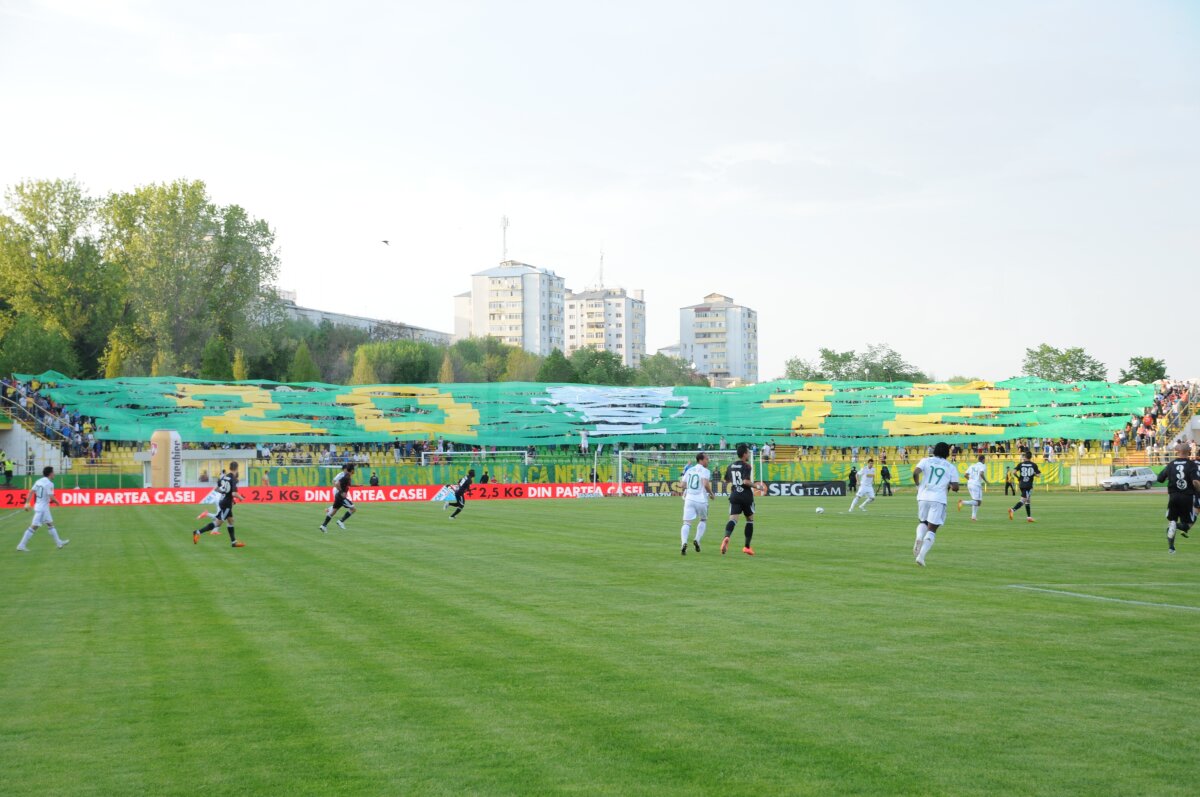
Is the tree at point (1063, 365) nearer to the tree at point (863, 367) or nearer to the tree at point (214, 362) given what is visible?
the tree at point (863, 367)

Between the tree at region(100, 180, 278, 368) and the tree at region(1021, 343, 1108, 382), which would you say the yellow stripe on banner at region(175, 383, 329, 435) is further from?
the tree at region(1021, 343, 1108, 382)

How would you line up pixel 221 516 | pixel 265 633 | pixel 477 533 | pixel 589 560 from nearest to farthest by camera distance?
1. pixel 265 633
2. pixel 589 560
3. pixel 221 516
4. pixel 477 533

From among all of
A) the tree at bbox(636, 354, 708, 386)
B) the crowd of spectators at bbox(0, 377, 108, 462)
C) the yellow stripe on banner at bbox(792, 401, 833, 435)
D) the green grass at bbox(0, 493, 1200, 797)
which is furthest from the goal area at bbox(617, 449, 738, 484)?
Answer: the tree at bbox(636, 354, 708, 386)

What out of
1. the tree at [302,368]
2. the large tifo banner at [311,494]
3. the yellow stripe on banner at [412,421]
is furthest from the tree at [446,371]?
the large tifo banner at [311,494]

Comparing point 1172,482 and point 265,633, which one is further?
point 1172,482

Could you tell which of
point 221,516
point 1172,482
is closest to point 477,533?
point 221,516

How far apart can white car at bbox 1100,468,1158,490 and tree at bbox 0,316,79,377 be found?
67834mm

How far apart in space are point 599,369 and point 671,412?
50.6 m

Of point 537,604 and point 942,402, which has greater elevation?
point 942,402

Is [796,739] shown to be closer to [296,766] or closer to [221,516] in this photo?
[296,766]

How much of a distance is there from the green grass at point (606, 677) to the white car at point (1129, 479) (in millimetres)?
40558

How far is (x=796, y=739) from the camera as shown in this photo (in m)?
7.94

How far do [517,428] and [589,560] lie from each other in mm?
46795

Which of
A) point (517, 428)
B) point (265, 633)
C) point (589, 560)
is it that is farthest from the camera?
point (517, 428)
